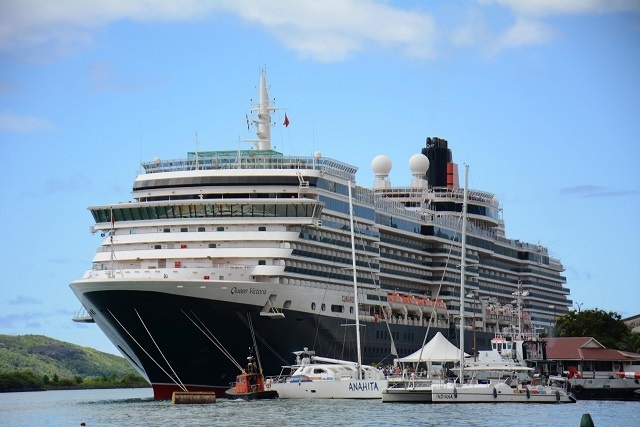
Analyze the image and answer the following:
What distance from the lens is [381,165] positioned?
11069 centimetres

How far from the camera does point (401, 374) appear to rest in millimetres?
79938

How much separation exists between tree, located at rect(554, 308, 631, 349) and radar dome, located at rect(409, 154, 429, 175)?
18.7 meters

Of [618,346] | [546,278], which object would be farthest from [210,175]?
[546,278]

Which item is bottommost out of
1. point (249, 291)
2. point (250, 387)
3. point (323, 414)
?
point (323, 414)

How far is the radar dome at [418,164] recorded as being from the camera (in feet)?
371

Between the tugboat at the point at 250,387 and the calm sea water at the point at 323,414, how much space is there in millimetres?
810

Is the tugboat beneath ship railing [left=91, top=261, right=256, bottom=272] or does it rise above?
beneath

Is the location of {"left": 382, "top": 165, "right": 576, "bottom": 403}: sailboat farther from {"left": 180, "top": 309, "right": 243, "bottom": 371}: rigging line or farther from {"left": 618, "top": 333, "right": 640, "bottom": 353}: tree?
{"left": 618, "top": 333, "right": 640, "bottom": 353}: tree

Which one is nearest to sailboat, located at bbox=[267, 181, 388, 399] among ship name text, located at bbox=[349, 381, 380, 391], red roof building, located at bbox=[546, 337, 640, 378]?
ship name text, located at bbox=[349, 381, 380, 391]

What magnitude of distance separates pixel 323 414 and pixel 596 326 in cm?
5759

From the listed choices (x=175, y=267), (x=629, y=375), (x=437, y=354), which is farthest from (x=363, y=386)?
(x=629, y=375)

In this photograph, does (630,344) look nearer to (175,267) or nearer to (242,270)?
(242,270)

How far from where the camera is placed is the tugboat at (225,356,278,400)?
70.9m

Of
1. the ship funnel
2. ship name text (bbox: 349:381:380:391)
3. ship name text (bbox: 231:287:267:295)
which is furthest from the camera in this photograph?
the ship funnel
